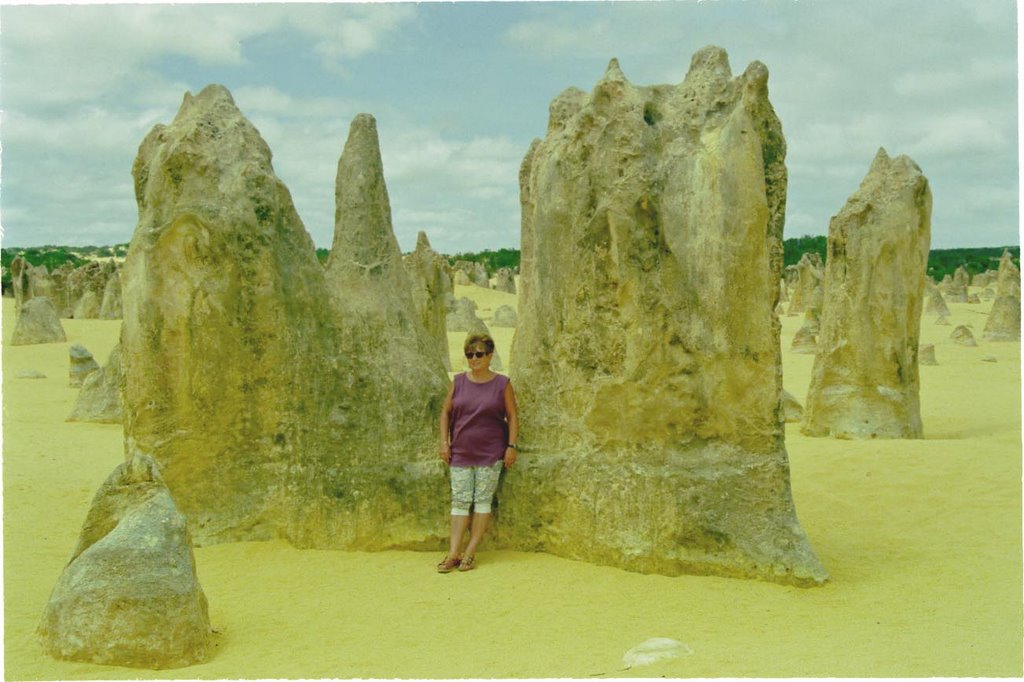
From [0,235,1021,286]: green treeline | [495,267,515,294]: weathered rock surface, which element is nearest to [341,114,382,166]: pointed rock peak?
[495,267,515,294]: weathered rock surface

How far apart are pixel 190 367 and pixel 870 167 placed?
7795 millimetres

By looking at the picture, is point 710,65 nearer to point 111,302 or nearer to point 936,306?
point 111,302

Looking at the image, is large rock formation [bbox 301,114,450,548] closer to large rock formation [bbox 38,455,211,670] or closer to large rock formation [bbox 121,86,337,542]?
large rock formation [bbox 121,86,337,542]

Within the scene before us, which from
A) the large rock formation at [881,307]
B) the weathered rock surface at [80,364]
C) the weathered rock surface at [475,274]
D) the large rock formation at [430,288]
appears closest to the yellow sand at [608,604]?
the large rock formation at [881,307]

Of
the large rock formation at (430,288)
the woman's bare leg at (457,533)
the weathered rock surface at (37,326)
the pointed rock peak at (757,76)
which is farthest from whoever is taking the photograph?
the weathered rock surface at (37,326)

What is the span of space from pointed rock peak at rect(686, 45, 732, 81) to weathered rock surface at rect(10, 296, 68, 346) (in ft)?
61.9

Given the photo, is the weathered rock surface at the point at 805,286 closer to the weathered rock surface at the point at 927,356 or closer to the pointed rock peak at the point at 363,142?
the weathered rock surface at the point at 927,356

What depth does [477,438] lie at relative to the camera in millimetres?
6051

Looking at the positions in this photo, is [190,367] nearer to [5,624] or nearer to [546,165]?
[5,624]

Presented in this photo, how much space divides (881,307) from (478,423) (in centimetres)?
606

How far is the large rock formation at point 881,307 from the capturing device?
10391 mm

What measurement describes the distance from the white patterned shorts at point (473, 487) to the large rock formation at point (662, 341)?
7.2 inches

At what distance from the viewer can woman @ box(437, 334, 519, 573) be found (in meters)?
6.05

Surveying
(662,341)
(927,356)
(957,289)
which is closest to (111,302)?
(927,356)
